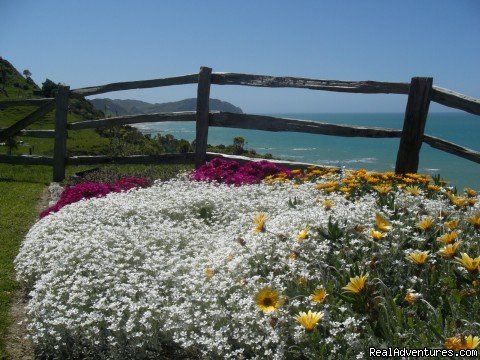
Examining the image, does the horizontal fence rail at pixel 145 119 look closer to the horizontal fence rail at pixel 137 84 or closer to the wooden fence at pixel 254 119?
the wooden fence at pixel 254 119

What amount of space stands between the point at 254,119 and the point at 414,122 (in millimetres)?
2502

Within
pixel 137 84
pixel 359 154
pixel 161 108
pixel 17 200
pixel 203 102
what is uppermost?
pixel 137 84

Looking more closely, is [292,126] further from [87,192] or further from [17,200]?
[17,200]

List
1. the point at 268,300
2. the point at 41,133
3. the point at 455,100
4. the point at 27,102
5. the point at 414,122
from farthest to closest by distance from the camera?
the point at 27,102
the point at 41,133
the point at 414,122
the point at 455,100
the point at 268,300

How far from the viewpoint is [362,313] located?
2.79 metres

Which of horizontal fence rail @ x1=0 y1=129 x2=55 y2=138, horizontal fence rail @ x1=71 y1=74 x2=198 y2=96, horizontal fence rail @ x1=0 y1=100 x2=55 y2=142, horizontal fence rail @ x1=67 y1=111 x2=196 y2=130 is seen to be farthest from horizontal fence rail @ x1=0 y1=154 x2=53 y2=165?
horizontal fence rail @ x1=71 y1=74 x2=198 y2=96

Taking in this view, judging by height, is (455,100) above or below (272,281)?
above

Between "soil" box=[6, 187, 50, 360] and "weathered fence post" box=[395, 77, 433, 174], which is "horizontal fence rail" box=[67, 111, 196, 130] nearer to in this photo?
"weathered fence post" box=[395, 77, 433, 174]

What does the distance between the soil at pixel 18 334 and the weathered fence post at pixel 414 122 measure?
4866 mm

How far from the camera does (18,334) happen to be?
405 cm

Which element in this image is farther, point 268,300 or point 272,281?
point 272,281

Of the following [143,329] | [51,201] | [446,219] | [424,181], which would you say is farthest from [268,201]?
[51,201]

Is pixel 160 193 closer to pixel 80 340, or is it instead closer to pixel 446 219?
pixel 80 340

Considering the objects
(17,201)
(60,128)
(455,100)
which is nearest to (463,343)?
(455,100)
